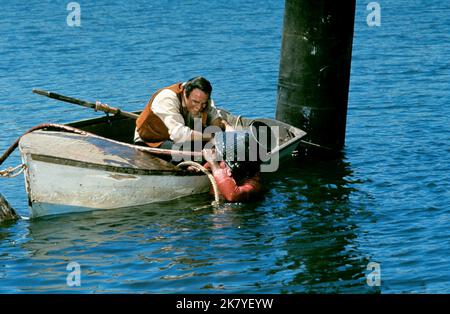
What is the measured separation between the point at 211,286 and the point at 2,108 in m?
11.5

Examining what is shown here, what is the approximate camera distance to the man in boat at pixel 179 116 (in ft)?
42.0

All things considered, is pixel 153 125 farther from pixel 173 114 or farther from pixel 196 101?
pixel 196 101

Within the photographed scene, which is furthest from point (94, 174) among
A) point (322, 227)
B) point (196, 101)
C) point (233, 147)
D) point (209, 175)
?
point (322, 227)

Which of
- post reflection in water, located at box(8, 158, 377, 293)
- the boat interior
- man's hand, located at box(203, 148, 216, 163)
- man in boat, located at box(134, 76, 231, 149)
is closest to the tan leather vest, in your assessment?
man in boat, located at box(134, 76, 231, 149)

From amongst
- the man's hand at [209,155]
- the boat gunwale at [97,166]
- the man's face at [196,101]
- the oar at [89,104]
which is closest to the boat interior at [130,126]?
the oar at [89,104]

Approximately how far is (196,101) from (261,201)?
1828 millimetres

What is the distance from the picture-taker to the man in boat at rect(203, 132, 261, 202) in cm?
1289

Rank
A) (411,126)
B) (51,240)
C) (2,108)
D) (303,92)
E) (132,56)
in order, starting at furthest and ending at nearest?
(132,56)
(2,108)
(411,126)
(303,92)
(51,240)

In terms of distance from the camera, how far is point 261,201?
1343 cm

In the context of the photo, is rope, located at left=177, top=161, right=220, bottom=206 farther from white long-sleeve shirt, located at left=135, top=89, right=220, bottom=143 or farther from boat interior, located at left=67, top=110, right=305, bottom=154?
boat interior, located at left=67, top=110, right=305, bottom=154

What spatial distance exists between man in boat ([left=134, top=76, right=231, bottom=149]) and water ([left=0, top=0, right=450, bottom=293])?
39.4 inches

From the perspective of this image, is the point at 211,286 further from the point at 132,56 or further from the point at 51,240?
the point at 132,56
